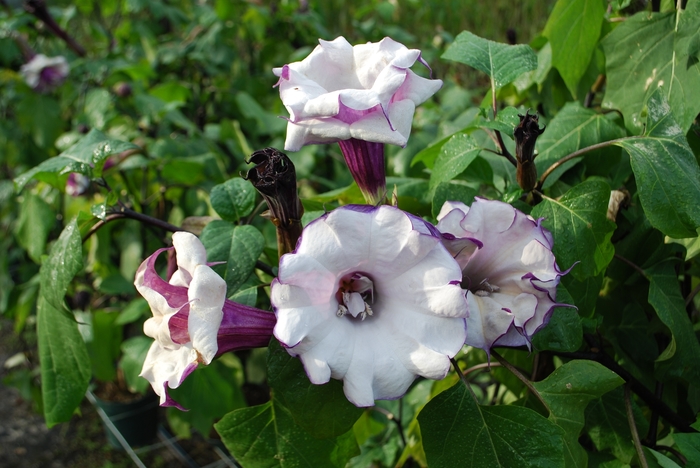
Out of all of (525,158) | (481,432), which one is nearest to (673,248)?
(525,158)

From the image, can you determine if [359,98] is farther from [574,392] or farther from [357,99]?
[574,392]

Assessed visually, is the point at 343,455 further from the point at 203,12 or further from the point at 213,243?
the point at 203,12

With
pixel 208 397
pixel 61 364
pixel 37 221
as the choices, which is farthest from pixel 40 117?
pixel 61 364

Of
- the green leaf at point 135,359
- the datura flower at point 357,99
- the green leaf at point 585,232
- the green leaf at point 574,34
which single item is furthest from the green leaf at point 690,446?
the green leaf at point 135,359

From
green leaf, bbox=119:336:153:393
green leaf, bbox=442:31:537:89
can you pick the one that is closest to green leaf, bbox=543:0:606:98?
green leaf, bbox=442:31:537:89

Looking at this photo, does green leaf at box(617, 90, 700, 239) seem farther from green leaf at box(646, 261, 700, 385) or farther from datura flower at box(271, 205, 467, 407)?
datura flower at box(271, 205, 467, 407)

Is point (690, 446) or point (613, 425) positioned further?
point (613, 425)

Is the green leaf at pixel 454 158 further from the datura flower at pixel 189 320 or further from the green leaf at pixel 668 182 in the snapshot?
the datura flower at pixel 189 320
